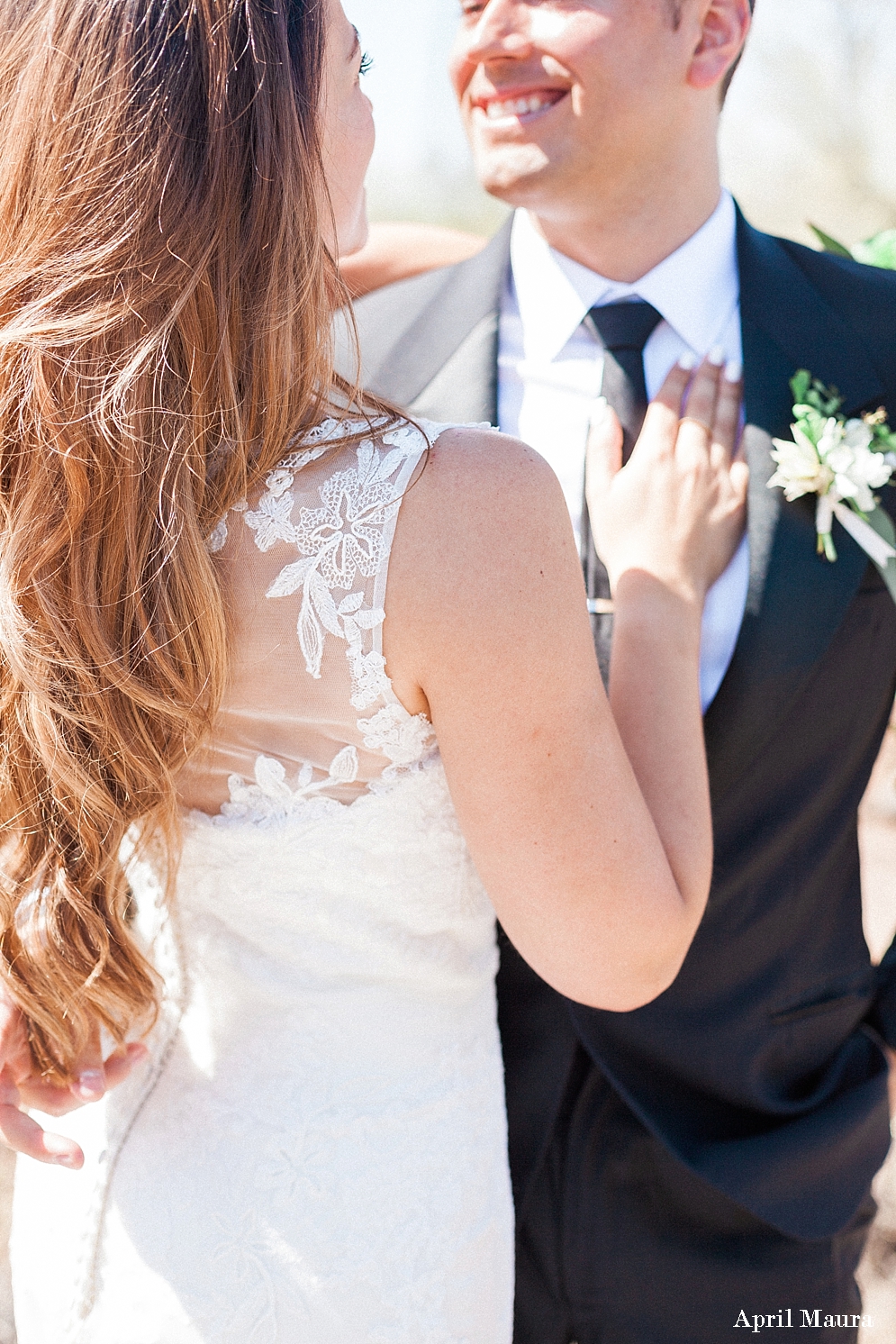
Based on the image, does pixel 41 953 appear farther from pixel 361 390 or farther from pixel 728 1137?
pixel 728 1137

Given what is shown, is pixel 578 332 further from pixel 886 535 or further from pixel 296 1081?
pixel 296 1081

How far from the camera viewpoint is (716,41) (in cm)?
185

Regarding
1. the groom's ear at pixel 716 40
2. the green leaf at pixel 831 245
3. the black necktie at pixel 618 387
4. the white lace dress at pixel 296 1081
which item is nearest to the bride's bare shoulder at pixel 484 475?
the white lace dress at pixel 296 1081

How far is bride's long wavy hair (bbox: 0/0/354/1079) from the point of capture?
3.12 feet

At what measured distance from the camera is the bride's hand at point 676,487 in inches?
57.8


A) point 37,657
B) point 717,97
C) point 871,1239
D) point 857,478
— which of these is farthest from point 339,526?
point 871,1239

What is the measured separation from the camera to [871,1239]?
324 cm

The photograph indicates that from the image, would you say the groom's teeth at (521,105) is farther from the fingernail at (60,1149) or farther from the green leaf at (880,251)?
the fingernail at (60,1149)

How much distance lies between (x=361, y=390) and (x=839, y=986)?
4.15 feet

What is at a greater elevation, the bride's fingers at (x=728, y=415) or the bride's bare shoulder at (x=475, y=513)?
the bride's bare shoulder at (x=475, y=513)

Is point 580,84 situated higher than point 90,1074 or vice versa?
point 580,84

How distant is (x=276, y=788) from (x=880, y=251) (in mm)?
1600

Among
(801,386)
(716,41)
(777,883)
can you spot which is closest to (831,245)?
(716,41)

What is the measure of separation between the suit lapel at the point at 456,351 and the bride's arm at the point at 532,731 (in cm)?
78
